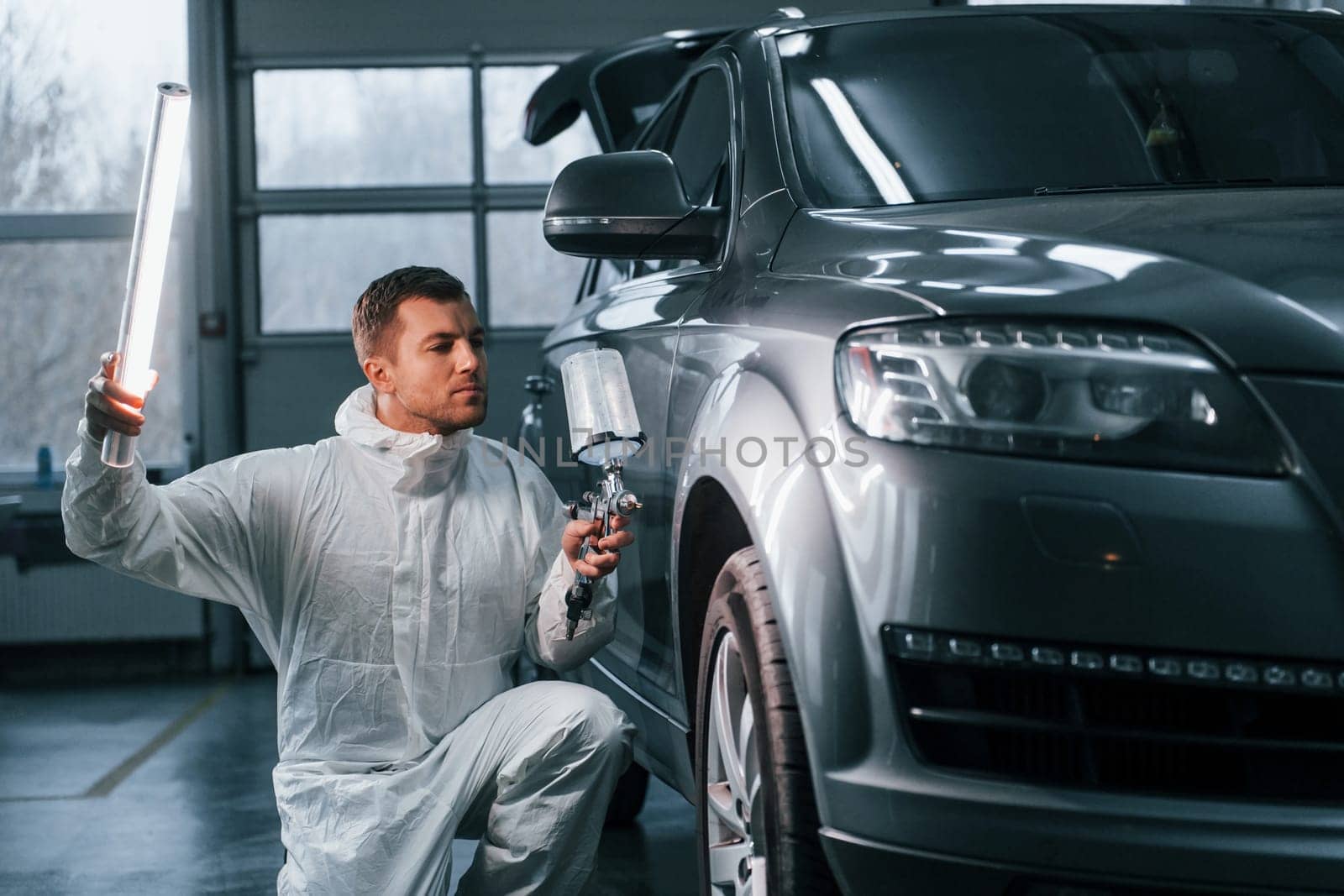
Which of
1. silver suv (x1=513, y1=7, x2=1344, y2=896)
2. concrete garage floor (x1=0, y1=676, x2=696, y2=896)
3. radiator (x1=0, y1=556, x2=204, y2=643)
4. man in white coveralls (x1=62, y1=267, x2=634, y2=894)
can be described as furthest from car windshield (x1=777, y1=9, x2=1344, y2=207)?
radiator (x1=0, y1=556, x2=204, y2=643)

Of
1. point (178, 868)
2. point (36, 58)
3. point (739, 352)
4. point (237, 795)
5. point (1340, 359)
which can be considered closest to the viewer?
point (1340, 359)

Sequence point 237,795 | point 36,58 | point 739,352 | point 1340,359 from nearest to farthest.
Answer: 1. point 1340,359
2. point 739,352
3. point 237,795
4. point 36,58

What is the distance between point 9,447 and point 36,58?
69.2 inches

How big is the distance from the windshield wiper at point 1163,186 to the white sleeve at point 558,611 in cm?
87

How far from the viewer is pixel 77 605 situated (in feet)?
21.6

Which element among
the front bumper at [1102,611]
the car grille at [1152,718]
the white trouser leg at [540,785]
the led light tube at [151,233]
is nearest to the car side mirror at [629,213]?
the led light tube at [151,233]

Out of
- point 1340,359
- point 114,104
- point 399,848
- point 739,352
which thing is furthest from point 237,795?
point 114,104

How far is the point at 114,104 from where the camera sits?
6773 millimetres

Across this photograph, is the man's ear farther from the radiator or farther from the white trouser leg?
the radiator

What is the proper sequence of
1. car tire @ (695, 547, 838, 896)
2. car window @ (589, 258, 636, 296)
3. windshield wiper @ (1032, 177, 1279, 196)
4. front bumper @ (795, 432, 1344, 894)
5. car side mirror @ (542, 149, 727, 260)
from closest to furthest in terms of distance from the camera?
front bumper @ (795, 432, 1344, 894)
car tire @ (695, 547, 838, 896)
windshield wiper @ (1032, 177, 1279, 196)
car side mirror @ (542, 149, 727, 260)
car window @ (589, 258, 636, 296)

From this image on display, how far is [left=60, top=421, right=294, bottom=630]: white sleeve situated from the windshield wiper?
1.29 m

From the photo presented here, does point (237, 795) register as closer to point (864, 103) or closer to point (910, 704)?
point (864, 103)

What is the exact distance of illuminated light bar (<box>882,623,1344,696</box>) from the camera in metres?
1.40

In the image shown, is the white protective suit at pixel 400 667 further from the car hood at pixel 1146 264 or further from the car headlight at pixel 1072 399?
the car headlight at pixel 1072 399
